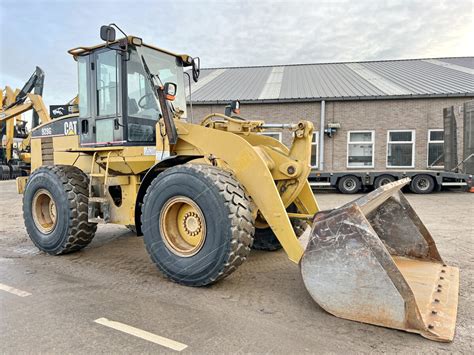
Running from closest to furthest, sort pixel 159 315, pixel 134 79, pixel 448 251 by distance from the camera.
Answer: pixel 159 315, pixel 134 79, pixel 448 251

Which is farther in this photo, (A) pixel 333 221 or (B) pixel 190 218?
(B) pixel 190 218

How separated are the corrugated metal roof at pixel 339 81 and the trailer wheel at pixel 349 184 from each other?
3890 mm

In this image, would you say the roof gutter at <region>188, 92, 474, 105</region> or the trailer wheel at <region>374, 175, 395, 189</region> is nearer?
the trailer wheel at <region>374, 175, 395, 189</region>

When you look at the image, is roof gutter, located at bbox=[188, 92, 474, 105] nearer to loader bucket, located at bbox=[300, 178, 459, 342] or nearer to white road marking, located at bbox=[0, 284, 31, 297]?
loader bucket, located at bbox=[300, 178, 459, 342]

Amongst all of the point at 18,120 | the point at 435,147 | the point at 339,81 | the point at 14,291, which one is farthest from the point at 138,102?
the point at 18,120

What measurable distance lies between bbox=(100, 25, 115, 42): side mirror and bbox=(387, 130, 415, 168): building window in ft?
47.3

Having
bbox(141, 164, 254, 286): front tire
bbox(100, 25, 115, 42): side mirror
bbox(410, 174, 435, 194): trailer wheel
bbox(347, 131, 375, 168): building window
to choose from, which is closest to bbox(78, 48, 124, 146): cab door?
bbox(100, 25, 115, 42): side mirror

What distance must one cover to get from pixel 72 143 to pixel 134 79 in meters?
1.61

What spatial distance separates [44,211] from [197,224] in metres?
3.08

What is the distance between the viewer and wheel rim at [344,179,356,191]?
579 inches

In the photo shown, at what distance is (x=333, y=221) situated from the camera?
133 inches

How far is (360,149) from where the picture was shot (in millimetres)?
16719

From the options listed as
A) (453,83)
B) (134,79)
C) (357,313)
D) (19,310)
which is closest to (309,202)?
(357,313)

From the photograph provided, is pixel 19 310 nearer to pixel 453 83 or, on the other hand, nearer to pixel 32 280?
pixel 32 280
